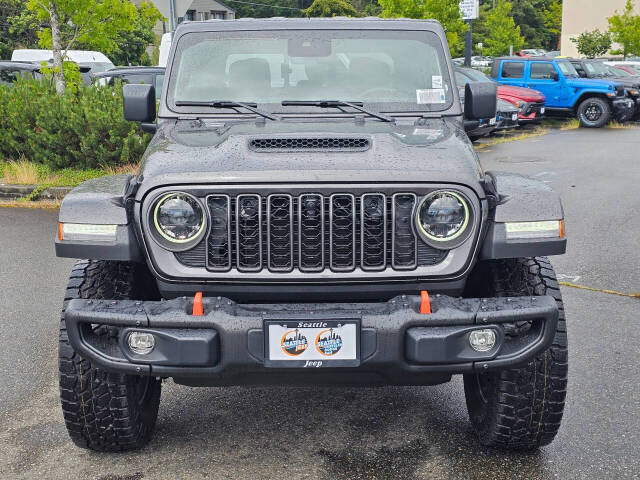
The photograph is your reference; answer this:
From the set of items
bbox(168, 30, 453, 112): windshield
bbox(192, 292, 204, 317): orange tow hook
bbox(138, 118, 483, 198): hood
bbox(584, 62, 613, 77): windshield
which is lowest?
bbox(584, 62, 613, 77): windshield

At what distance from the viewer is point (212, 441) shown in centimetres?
394

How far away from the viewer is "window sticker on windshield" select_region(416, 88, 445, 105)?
4.50m

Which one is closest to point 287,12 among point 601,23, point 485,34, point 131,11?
point 485,34

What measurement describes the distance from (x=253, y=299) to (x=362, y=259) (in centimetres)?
50

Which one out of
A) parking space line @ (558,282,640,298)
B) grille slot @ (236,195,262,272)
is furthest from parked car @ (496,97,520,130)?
grille slot @ (236,195,262,272)

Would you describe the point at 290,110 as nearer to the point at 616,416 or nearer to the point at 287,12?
the point at 616,416

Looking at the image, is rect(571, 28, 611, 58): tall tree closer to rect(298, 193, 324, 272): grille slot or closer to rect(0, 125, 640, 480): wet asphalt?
rect(0, 125, 640, 480): wet asphalt

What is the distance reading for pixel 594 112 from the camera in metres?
21.4

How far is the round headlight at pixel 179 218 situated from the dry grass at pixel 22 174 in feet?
28.7

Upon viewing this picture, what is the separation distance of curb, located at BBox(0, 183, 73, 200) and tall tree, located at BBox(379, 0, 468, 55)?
14.4 metres

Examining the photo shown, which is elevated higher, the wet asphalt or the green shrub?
the green shrub

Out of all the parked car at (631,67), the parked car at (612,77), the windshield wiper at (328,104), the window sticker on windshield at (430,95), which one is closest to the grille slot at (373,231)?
the windshield wiper at (328,104)

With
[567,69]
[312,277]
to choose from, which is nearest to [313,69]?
[312,277]

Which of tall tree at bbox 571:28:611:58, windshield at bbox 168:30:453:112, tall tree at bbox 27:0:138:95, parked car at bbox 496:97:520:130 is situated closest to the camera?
windshield at bbox 168:30:453:112
